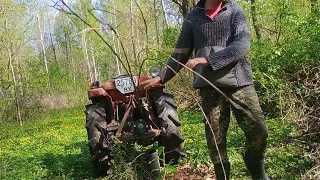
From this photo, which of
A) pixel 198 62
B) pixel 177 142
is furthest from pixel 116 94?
pixel 198 62

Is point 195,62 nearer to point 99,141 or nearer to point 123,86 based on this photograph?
point 99,141

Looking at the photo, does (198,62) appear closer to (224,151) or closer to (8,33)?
(224,151)

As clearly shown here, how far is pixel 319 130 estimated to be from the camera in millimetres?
4480

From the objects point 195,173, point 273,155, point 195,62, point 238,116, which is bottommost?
point 195,173

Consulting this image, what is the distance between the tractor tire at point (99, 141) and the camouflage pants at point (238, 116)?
2.12m

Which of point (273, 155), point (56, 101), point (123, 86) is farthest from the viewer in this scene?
point (56, 101)

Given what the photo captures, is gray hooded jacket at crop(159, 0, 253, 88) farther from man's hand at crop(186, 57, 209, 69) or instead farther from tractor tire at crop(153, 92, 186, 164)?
tractor tire at crop(153, 92, 186, 164)

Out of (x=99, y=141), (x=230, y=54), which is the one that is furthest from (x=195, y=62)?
(x=99, y=141)

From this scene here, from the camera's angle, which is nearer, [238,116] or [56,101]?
[238,116]

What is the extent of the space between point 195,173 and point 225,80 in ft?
6.79

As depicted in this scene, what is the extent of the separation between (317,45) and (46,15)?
52.2 meters

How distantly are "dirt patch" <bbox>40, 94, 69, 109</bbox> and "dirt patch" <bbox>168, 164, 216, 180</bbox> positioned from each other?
23.7 m

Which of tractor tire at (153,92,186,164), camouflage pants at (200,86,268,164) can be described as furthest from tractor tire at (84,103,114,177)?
camouflage pants at (200,86,268,164)

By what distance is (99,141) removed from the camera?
5.55m
